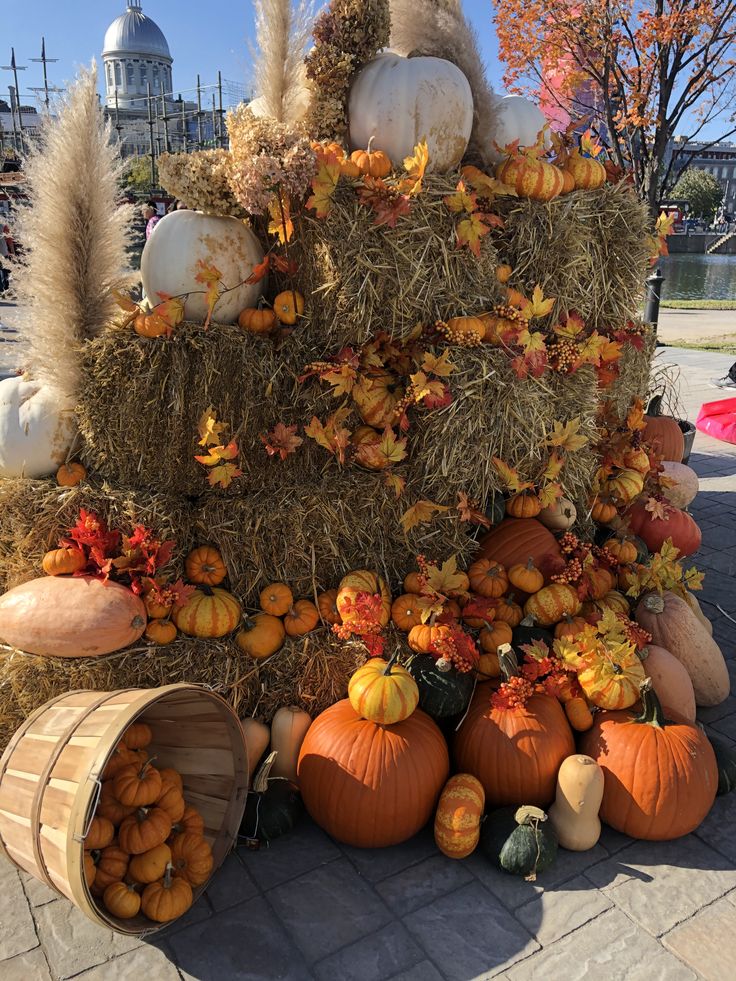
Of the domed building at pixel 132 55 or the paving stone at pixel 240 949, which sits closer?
the paving stone at pixel 240 949

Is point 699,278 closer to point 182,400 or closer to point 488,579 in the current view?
point 488,579

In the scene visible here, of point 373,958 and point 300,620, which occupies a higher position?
point 300,620

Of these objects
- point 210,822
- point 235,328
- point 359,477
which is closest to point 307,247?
point 235,328

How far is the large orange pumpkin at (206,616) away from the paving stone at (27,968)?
1.22 m

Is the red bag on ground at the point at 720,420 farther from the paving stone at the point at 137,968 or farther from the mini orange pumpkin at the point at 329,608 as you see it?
the paving stone at the point at 137,968

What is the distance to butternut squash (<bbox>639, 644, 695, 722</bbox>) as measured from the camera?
327 cm

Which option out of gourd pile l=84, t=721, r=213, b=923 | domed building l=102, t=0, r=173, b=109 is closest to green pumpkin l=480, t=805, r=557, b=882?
gourd pile l=84, t=721, r=213, b=923

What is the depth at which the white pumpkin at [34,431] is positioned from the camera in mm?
3316

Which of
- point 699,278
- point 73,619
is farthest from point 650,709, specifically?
point 699,278

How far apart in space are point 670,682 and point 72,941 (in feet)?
8.35

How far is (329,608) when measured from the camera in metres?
3.28

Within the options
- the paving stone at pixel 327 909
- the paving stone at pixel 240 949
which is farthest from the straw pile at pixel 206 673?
the paving stone at pixel 240 949

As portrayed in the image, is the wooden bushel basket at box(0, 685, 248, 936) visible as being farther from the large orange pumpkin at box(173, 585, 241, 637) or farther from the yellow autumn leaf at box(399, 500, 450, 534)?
the yellow autumn leaf at box(399, 500, 450, 534)

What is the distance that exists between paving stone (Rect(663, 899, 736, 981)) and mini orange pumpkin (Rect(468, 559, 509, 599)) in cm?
147
